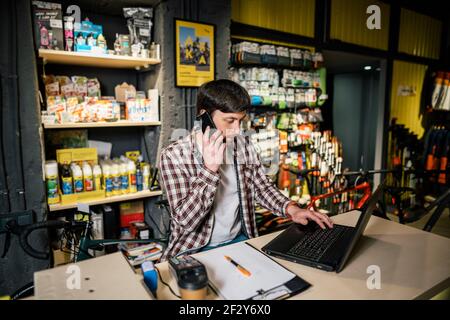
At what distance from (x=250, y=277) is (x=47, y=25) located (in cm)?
197

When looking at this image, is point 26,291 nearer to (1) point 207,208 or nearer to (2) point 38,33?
(1) point 207,208

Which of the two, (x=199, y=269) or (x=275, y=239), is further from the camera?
(x=275, y=239)

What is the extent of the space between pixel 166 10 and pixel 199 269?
2.01 m

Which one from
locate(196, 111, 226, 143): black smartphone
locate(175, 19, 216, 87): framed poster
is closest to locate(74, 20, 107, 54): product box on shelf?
locate(175, 19, 216, 87): framed poster

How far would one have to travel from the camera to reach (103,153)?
2654 millimetres

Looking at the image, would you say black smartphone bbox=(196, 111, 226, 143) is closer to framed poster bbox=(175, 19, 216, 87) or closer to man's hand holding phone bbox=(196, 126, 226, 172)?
man's hand holding phone bbox=(196, 126, 226, 172)

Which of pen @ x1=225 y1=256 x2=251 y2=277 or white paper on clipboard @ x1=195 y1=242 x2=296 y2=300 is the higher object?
pen @ x1=225 y1=256 x2=251 y2=277

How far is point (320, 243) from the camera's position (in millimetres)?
1340

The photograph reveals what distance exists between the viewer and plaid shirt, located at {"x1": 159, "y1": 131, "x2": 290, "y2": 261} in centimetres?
150

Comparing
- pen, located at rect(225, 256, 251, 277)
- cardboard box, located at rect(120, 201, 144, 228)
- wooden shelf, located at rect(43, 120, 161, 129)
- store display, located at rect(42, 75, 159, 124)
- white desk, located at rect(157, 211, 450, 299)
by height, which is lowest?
cardboard box, located at rect(120, 201, 144, 228)

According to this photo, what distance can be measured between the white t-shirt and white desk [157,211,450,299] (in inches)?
13.5

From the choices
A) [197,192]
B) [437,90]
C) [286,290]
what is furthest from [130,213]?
[437,90]

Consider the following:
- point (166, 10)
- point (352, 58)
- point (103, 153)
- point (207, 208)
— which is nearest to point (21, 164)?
point (103, 153)

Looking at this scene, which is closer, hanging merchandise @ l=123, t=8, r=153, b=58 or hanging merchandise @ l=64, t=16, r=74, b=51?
hanging merchandise @ l=64, t=16, r=74, b=51
